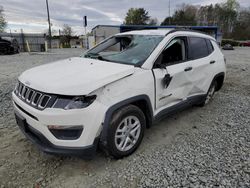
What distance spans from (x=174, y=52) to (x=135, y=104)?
4.15 feet

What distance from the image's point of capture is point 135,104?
8.45 feet

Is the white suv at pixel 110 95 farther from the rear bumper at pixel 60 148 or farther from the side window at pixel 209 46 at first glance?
the side window at pixel 209 46

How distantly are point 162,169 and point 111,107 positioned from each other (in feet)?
3.46

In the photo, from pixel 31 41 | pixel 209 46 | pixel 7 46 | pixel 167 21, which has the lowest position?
Answer: pixel 209 46

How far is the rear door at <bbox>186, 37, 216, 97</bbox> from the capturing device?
11.4ft

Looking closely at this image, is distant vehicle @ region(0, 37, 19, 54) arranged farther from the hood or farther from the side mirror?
the side mirror

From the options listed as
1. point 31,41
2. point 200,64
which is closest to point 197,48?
point 200,64

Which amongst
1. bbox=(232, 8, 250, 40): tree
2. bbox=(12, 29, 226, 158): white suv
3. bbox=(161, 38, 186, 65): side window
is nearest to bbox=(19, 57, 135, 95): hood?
bbox=(12, 29, 226, 158): white suv

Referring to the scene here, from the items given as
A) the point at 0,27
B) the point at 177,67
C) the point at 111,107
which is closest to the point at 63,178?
the point at 111,107

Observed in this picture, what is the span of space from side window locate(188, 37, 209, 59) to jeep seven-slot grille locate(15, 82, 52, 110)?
259 cm

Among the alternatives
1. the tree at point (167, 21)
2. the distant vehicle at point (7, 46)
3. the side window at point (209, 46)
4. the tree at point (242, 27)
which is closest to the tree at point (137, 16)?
the tree at point (167, 21)

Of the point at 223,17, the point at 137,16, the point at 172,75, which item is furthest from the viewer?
the point at 223,17

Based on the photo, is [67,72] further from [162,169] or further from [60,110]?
[162,169]

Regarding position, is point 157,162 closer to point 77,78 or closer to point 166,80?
point 166,80
